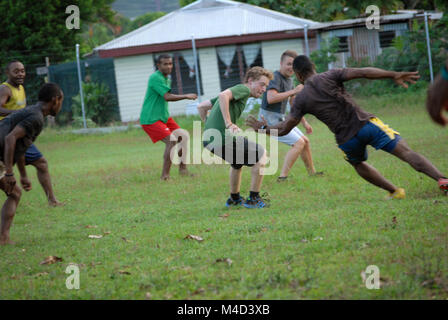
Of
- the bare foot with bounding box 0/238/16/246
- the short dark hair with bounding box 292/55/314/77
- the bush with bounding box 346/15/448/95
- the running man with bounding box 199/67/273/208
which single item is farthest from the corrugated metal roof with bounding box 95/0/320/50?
the bare foot with bounding box 0/238/16/246

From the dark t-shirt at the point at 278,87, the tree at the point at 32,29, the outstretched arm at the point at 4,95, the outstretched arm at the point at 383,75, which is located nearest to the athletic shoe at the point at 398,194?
the outstretched arm at the point at 383,75

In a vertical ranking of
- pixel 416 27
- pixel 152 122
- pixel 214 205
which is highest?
pixel 416 27

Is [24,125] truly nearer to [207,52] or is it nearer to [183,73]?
[183,73]

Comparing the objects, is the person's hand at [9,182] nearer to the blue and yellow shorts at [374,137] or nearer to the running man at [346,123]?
the running man at [346,123]

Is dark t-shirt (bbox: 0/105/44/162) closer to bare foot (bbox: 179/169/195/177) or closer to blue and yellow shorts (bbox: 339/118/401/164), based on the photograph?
blue and yellow shorts (bbox: 339/118/401/164)

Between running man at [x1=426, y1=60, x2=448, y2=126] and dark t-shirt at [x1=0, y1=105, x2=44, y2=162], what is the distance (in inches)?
181

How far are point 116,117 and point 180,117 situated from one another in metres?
3.97

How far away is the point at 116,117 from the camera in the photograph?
2477 centimetres

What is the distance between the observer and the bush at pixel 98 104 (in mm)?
23953

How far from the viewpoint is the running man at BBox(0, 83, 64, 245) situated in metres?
6.27

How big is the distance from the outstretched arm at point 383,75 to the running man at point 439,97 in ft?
9.80

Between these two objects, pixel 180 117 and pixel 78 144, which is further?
pixel 180 117
